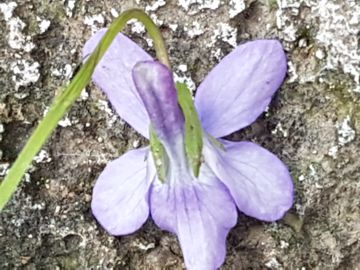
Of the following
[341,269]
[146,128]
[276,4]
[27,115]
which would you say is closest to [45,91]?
[27,115]

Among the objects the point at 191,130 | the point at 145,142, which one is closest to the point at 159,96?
the point at 191,130

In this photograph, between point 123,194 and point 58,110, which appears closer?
point 58,110

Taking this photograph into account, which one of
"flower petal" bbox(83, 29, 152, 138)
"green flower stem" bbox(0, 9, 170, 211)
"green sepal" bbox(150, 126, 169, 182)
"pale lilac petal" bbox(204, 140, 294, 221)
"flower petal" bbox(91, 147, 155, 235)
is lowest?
"pale lilac petal" bbox(204, 140, 294, 221)

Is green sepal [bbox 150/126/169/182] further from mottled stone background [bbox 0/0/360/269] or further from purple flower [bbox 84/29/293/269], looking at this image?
mottled stone background [bbox 0/0/360/269]

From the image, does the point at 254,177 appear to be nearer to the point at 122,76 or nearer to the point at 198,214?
the point at 198,214

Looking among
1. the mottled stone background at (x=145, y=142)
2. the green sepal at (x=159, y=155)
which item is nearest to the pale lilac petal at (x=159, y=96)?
the green sepal at (x=159, y=155)

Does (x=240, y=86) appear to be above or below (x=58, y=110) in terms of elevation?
below

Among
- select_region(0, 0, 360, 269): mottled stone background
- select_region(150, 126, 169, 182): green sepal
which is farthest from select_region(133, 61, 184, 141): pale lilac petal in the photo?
select_region(0, 0, 360, 269): mottled stone background
